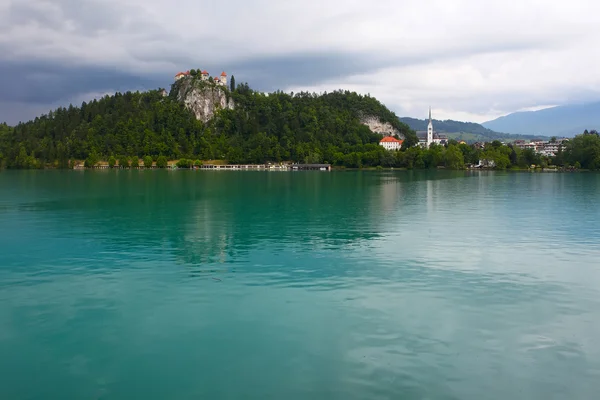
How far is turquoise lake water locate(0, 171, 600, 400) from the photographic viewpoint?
11.5 m

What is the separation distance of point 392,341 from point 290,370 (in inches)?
127

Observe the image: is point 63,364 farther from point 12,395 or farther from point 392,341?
point 392,341

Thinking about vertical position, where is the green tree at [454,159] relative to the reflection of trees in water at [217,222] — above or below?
above

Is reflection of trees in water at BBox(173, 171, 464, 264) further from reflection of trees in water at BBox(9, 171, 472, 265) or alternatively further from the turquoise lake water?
the turquoise lake water

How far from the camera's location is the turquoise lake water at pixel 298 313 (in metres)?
11.5

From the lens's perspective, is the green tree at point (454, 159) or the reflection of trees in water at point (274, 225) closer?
the reflection of trees in water at point (274, 225)

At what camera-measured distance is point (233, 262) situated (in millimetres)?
23469

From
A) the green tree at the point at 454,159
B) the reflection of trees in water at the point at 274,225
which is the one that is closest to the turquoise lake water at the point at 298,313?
the reflection of trees in water at the point at 274,225

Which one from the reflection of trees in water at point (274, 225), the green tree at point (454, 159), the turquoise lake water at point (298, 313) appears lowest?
the turquoise lake water at point (298, 313)

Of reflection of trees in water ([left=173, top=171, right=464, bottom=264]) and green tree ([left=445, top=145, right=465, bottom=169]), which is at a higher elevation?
green tree ([left=445, top=145, right=465, bottom=169])

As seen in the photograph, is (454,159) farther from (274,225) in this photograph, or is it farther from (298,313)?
(298,313)

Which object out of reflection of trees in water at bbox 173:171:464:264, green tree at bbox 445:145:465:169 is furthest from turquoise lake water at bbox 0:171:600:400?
green tree at bbox 445:145:465:169

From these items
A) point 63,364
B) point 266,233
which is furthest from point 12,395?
point 266,233

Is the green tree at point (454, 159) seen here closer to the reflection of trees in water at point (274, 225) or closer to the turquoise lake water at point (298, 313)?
the reflection of trees in water at point (274, 225)
